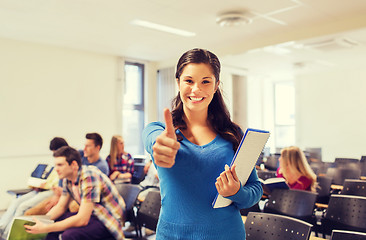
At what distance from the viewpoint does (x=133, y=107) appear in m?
8.52

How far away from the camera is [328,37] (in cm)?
595

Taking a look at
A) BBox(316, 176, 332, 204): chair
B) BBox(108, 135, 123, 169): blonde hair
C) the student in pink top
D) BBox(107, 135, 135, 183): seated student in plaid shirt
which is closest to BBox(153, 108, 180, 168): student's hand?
the student in pink top

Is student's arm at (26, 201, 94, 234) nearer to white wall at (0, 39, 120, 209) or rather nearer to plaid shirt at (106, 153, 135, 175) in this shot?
plaid shirt at (106, 153, 135, 175)

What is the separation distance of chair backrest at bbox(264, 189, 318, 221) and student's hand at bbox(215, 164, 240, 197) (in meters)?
2.25

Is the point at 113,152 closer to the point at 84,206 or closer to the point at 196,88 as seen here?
the point at 84,206

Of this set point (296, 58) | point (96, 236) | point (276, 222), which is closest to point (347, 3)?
point (296, 58)

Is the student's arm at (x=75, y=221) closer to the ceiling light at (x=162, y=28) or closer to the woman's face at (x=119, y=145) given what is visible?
the woman's face at (x=119, y=145)

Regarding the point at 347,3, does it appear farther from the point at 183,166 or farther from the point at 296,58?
the point at 183,166

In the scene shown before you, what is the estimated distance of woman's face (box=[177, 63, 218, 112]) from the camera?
1.07 m

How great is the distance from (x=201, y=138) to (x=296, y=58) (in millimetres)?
7620

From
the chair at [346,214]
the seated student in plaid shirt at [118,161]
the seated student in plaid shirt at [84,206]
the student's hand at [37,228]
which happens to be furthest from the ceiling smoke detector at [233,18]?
the student's hand at [37,228]

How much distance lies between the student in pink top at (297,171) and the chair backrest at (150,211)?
1603mm

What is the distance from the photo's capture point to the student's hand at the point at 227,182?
0.96 m

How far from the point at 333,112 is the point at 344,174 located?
19.2ft
